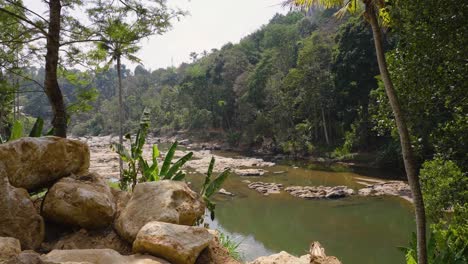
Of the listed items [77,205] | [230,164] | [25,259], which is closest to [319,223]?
[77,205]

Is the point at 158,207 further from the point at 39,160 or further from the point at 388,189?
the point at 388,189

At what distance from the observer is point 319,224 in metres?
16.0

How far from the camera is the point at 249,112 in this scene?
43.0m

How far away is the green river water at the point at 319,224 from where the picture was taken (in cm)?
1307

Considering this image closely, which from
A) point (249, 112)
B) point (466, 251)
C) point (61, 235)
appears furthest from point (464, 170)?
point (249, 112)

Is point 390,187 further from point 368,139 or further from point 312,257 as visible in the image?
point 312,257

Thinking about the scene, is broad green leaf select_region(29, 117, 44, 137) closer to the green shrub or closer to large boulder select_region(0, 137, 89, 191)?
large boulder select_region(0, 137, 89, 191)

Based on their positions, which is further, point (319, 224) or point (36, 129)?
point (319, 224)

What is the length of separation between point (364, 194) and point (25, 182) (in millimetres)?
19235

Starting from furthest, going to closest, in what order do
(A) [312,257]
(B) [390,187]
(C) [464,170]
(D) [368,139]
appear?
(D) [368,139] < (B) [390,187] < (C) [464,170] < (A) [312,257]

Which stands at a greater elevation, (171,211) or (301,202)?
(171,211)

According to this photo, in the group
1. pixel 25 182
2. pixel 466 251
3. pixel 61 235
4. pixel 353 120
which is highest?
pixel 353 120

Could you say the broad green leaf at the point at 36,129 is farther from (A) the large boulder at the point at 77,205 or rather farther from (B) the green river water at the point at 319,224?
(B) the green river water at the point at 319,224

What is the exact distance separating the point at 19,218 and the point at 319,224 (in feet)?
45.7
